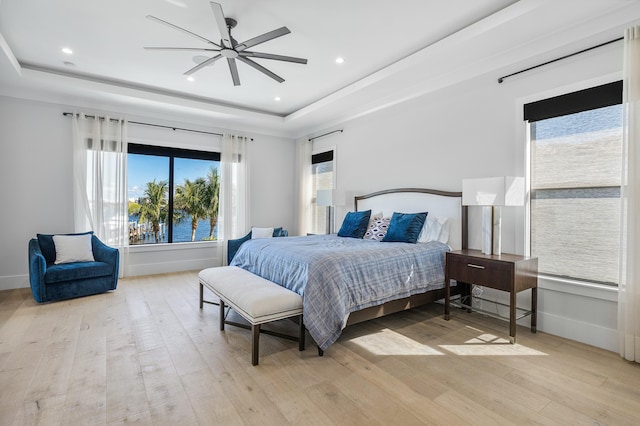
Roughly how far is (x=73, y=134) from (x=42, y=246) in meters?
1.66

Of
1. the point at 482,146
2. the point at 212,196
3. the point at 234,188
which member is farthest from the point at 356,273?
the point at 212,196

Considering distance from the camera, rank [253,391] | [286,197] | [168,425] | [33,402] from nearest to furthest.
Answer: [168,425] → [33,402] → [253,391] → [286,197]

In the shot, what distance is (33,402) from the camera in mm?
1918

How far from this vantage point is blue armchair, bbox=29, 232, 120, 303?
3775 millimetres

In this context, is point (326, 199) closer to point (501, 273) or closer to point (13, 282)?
point (501, 273)

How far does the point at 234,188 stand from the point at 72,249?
265cm

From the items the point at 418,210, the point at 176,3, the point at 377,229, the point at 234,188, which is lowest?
the point at 377,229

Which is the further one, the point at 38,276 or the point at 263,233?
the point at 263,233

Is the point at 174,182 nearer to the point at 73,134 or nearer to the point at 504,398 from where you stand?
the point at 73,134

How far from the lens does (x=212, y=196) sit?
6.27 m

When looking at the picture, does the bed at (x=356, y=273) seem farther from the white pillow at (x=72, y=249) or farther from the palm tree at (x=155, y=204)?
the palm tree at (x=155, y=204)

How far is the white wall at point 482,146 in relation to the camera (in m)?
2.80

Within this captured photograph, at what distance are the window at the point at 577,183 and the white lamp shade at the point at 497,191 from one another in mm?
308

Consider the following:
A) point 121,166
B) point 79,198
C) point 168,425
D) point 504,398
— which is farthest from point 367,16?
point 79,198
